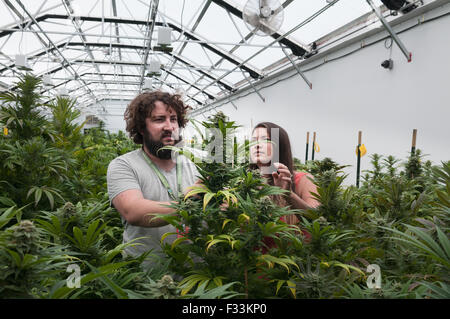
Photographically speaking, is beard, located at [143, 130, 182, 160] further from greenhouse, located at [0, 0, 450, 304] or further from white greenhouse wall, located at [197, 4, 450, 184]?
white greenhouse wall, located at [197, 4, 450, 184]

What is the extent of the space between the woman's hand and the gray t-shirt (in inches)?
14.5

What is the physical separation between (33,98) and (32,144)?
41 cm

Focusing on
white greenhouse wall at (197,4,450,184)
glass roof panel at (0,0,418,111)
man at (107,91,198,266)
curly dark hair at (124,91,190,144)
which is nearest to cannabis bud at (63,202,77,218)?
man at (107,91,198,266)

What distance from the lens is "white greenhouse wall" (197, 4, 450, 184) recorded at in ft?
12.3

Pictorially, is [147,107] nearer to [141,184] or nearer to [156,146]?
[156,146]

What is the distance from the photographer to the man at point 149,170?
4.19 feet

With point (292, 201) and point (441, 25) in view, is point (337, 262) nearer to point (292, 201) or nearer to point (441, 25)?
point (292, 201)

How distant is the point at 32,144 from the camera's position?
1.70 meters

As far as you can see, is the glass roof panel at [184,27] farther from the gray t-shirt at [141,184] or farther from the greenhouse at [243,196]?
the gray t-shirt at [141,184]

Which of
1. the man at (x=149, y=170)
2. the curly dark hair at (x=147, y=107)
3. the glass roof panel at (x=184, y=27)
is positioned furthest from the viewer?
the glass roof panel at (x=184, y=27)

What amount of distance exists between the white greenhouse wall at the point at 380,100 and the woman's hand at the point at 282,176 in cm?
210

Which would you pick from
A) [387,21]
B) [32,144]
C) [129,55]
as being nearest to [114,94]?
[129,55]

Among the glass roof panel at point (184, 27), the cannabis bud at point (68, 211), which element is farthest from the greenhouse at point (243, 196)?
the glass roof panel at point (184, 27)
